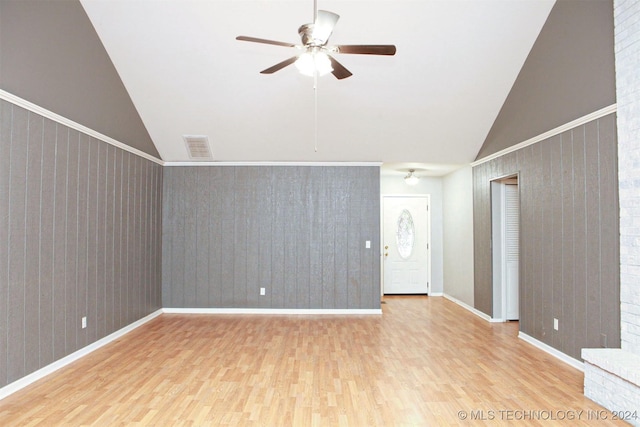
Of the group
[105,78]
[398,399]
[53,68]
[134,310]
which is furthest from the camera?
[134,310]

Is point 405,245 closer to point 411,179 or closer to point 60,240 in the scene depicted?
point 411,179

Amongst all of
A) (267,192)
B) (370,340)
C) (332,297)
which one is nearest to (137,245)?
(267,192)

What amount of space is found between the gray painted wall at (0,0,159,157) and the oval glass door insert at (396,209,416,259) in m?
5.31

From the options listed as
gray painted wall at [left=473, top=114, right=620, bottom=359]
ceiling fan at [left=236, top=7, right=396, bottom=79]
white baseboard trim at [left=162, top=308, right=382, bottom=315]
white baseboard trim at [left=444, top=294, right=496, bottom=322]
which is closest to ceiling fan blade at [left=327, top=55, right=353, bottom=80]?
ceiling fan at [left=236, top=7, right=396, bottom=79]

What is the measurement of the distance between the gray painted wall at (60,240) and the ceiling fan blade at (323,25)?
98.8 inches

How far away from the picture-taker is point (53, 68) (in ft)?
11.4

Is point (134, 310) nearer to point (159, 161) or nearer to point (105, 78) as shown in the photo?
point (159, 161)

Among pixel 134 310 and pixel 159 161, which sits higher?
pixel 159 161

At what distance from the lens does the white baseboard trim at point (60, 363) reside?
301 centimetres

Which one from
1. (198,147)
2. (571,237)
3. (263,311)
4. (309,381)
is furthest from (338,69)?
(263,311)

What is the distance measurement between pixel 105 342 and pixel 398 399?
11.1 ft

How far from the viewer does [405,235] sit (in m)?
7.80

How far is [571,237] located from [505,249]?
5.47 ft

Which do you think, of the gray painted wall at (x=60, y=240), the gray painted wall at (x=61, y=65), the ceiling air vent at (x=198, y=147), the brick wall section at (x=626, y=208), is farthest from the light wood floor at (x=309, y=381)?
the ceiling air vent at (x=198, y=147)
